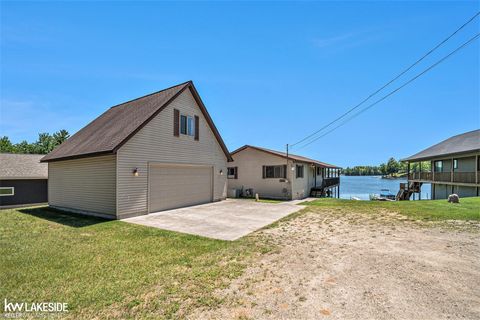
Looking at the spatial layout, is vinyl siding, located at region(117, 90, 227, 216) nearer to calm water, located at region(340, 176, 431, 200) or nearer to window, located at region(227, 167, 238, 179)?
window, located at region(227, 167, 238, 179)

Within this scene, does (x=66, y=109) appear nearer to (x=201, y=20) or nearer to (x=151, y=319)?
(x=201, y=20)

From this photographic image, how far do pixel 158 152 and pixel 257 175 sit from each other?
32.1 ft

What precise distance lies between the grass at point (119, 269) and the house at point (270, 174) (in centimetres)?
1163

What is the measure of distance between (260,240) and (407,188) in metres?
26.9

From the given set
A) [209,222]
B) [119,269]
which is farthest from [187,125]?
[119,269]

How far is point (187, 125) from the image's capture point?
13.1 metres

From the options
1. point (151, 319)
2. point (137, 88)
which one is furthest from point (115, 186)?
point (137, 88)

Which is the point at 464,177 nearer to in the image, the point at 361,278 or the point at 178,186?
the point at 361,278

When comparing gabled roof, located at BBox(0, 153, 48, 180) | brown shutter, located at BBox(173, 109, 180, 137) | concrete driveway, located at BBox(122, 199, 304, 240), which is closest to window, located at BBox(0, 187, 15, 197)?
gabled roof, located at BBox(0, 153, 48, 180)

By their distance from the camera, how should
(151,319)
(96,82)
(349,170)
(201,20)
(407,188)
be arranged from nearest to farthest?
(151,319) → (201,20) → (96,82) → (407,188) → (349,170)

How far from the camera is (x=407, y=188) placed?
25.9 m

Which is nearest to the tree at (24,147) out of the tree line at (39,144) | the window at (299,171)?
the tree line at (39,144)

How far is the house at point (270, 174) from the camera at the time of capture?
57.6ft

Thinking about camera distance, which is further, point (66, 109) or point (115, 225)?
point (66, 109)
